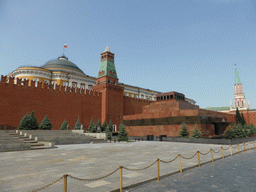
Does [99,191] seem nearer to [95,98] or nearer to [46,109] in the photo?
[46,109]

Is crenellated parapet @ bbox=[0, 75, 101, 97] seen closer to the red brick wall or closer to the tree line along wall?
the tree line along wall

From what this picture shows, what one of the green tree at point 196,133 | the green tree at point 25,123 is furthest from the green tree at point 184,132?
the green tree at point 25,123

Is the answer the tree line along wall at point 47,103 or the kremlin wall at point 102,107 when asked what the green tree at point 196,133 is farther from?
the tree line along wall at point 47,103

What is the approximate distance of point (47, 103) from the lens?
1147 inches

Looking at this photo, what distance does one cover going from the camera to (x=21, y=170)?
7.42m

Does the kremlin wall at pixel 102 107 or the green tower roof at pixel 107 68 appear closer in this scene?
the kremlin wall at pixel 102 107

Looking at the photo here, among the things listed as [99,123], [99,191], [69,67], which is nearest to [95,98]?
[99,123]

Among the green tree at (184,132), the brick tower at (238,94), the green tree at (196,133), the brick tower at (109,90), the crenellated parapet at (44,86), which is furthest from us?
the brick tower at (238,94)

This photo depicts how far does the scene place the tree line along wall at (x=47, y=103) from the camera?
997 inches

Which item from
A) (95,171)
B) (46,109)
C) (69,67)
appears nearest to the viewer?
(95,171)

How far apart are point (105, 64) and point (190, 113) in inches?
797

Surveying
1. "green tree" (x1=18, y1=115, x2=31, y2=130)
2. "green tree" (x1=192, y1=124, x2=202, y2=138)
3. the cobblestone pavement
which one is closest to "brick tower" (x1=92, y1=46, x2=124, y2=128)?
"green tree" (x1=18, y1=115, x2=31, y2=130)

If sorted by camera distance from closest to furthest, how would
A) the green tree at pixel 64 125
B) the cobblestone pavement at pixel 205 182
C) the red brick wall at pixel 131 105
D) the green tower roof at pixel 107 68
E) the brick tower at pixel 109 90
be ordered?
the cobblestone pavement at pixel 205 182
the green tree at pixel 64 125
the brick tower at pixel 109 90
the green tower roof at pixel 107 68
the red brick wall at pixel 131 105

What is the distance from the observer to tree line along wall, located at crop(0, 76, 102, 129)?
997 inches
